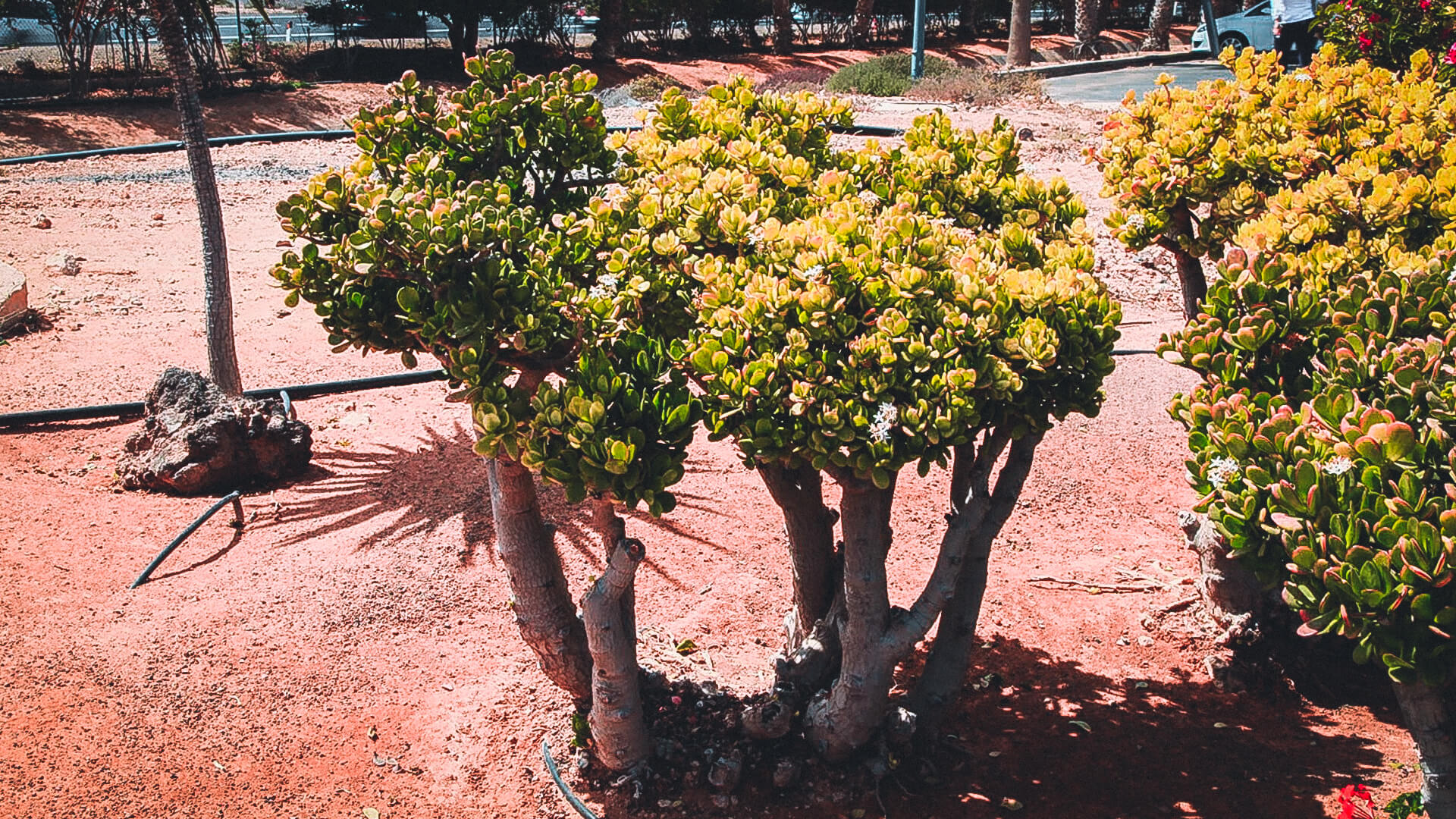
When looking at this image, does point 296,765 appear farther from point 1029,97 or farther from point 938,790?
point 1029,97

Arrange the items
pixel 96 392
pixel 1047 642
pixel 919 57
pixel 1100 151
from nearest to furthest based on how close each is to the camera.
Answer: pixel 1047 642 → pixel 1100 151 → pixel 96 392 → pixel 919 57

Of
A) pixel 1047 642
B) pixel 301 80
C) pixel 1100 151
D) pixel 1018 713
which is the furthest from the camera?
pixel 301 80

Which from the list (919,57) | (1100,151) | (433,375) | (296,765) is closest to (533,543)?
(296,765)

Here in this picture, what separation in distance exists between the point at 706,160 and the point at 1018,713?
2.65 m

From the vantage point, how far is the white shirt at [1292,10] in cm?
1983

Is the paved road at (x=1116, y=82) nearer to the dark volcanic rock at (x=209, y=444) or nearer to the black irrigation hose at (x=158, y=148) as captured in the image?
the black irrigation hose at (x=158, y=148)

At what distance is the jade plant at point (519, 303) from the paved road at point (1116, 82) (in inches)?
614

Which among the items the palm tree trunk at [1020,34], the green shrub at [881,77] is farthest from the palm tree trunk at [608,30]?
the palm tree trunk at [1020,34]

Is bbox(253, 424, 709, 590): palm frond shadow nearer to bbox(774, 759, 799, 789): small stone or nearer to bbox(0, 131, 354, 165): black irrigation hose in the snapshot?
bbox(774, 759, 799, 789): small stone

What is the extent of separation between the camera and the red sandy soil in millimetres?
4398

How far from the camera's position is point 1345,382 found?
3.43 metres

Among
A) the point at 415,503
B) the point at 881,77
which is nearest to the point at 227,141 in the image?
the point at 881,77

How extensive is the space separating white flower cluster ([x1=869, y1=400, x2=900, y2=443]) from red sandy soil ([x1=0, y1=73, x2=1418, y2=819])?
1.71m

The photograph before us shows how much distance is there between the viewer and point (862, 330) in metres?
3.50
